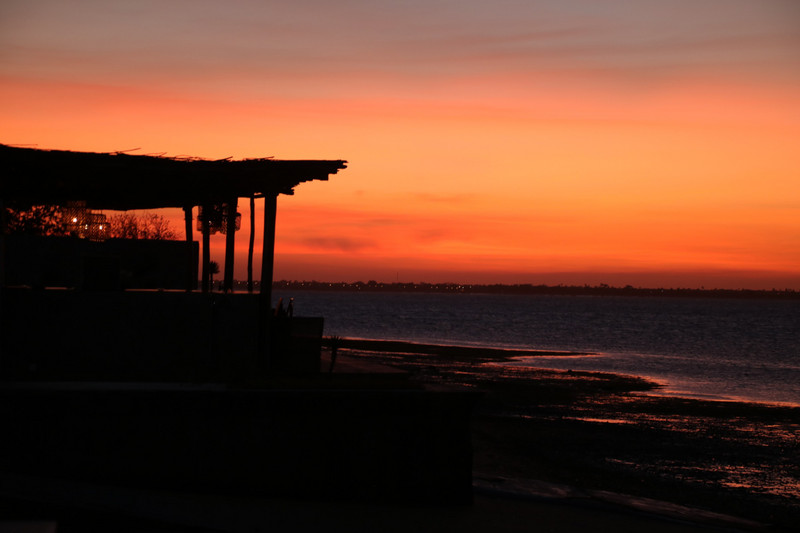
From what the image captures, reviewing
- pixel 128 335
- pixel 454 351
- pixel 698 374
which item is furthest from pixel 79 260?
pixel 454 351

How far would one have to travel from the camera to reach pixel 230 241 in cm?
1460

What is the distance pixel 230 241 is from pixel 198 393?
187 inches

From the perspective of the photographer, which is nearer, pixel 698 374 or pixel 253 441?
pixel 253 441

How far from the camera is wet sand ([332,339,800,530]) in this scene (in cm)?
1473

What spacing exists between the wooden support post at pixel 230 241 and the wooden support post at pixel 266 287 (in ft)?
5.19

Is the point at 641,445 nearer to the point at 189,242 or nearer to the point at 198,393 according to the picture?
the point at 189,242

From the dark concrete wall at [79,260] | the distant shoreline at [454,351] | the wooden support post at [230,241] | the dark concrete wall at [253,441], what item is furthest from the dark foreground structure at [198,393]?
the distant shoreline at [454,351]

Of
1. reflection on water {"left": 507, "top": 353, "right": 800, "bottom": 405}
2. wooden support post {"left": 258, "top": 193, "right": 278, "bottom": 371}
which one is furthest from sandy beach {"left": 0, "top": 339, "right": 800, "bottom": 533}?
reflection on water {"left": 507, "top": 353, "right": 800, "bottom": 405}

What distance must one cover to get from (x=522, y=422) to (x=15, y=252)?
12400mm

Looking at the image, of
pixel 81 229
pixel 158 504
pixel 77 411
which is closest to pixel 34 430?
pixel 77 411

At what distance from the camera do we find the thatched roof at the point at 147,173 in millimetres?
11188

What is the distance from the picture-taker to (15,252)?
15023mm

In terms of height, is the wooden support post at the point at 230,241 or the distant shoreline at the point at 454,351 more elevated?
the wooden support post at the point at 230,241

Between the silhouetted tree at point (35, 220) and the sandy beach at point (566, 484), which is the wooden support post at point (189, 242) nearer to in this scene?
the sandy beach at point (566, 484)
